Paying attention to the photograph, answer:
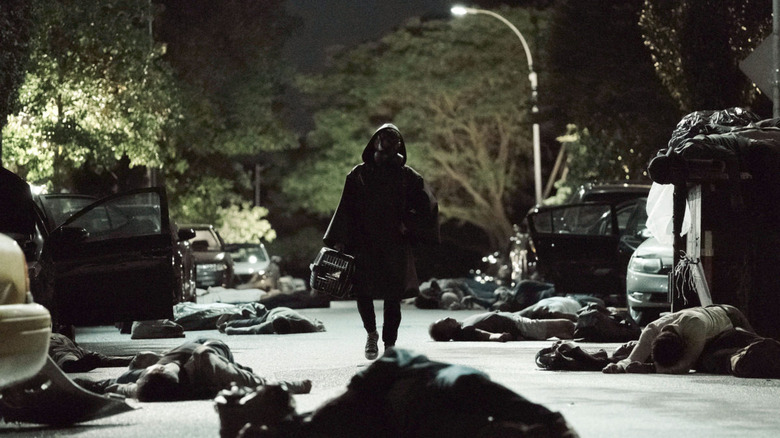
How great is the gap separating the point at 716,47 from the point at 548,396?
594 inches

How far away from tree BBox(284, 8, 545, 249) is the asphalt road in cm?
3584

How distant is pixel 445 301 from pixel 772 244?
521 inches

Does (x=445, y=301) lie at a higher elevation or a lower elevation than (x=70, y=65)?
lower

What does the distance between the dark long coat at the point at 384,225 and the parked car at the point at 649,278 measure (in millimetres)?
5456

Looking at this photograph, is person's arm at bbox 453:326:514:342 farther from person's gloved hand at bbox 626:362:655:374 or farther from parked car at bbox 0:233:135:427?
parked car at bbox 0:233:135:427

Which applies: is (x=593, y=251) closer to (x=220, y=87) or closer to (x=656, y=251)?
(x=656, y=251)

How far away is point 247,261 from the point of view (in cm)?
4097

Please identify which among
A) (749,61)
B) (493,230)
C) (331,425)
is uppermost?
(749,61)

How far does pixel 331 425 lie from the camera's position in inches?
256

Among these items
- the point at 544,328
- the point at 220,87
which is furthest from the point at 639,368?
the point at 220,87

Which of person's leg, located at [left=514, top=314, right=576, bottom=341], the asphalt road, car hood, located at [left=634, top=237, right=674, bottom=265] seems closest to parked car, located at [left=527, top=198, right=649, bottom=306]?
car hood, located at [left=634, top=237, right=674, bottom=265]

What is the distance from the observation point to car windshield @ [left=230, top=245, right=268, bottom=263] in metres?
41.2

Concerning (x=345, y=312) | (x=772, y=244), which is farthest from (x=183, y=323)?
(x=772, y=244)

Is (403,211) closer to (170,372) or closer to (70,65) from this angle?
(170,372)
